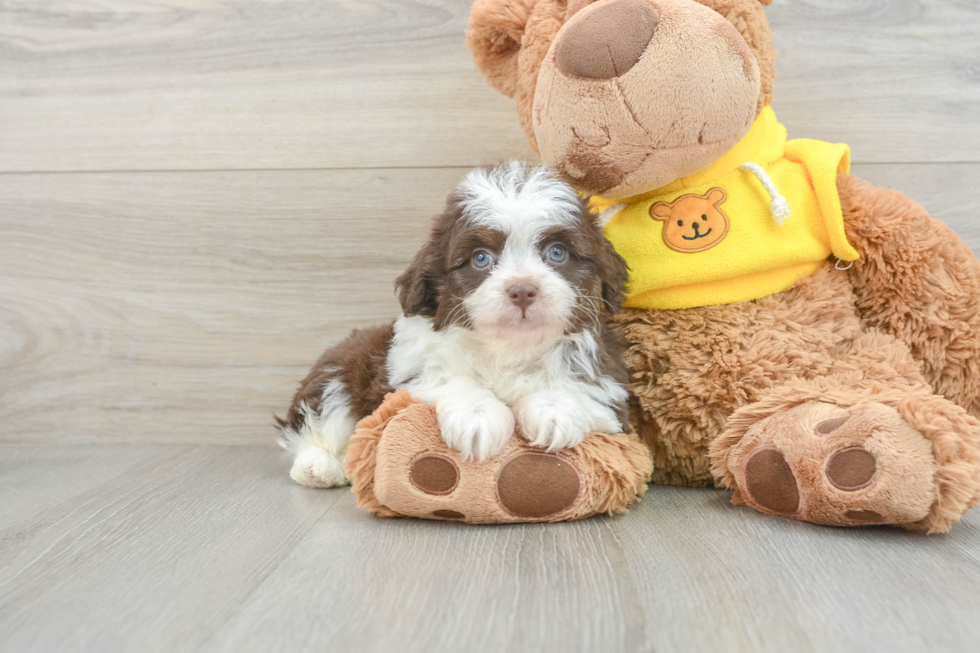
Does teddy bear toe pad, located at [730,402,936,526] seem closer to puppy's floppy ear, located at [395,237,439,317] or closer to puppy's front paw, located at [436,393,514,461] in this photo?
puppy's front paw, located at [436,393,514,461]

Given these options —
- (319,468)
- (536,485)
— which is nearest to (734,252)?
(536,485)

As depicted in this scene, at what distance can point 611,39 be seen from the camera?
1.19 meters

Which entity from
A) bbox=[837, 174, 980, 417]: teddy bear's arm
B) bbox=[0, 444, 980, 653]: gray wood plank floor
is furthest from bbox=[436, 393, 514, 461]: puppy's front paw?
bbox=[837, 174, 980, 417]: teddy bear's arm

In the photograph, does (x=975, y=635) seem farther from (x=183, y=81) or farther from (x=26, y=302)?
(x=26, y=302)

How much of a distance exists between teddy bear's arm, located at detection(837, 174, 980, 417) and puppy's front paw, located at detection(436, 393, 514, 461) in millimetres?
763

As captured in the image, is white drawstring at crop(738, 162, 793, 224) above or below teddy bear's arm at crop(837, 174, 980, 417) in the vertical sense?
above

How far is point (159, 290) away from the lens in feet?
6.39

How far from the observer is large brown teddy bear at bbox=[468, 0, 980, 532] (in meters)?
1.19

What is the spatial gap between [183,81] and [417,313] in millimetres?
1084

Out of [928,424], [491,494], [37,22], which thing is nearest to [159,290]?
[37,22]

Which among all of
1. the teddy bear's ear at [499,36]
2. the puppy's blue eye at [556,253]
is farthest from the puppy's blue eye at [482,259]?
the teddy bear's ear at [499,36]

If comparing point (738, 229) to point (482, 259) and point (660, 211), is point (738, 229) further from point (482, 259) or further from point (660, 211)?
point (482, 259)

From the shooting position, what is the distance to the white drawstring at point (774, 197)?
1.30 m

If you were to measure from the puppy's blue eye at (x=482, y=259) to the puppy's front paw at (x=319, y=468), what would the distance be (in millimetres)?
581
